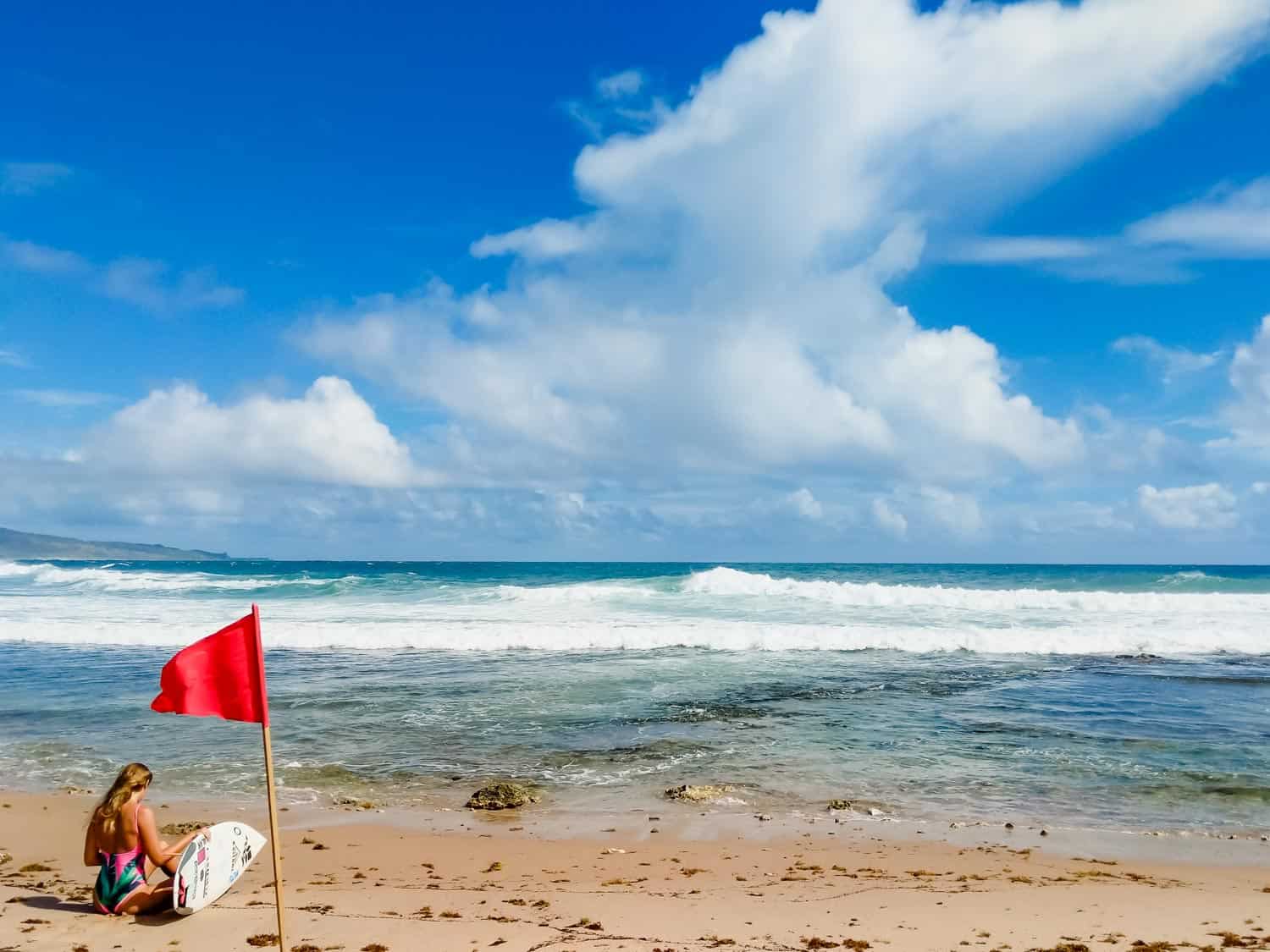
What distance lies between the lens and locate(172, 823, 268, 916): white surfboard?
245 inches

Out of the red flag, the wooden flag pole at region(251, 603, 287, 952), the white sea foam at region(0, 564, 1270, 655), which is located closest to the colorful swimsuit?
the wooden flag pole at region(251, 603, 287, 952)

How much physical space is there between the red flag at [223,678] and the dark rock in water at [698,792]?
573 centimetres

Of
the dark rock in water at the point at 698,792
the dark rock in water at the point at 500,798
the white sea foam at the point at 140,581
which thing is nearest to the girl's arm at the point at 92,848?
the dark rock in water at the point at 500,798

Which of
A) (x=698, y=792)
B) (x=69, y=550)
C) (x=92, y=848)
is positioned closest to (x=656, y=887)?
(x=698, y=792)

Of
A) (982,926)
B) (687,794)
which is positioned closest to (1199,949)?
Result: (982,926)

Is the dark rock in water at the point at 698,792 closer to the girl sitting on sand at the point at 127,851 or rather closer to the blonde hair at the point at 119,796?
the girl sitting on sand at the point at 127,851

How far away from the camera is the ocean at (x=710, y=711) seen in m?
10.4

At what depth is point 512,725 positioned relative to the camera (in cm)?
1393

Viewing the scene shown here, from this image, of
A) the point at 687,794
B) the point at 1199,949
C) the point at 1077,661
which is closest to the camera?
the point at 1199,949

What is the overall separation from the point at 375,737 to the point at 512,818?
4715mm

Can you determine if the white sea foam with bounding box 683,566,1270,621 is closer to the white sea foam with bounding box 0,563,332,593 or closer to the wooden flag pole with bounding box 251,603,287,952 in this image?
the white sea foam with bounding box 0,563,332,593

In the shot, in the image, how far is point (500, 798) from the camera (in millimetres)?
9812

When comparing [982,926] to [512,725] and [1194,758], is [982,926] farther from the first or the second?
[512,725]

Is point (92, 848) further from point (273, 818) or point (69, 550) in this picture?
point (69, 550)
